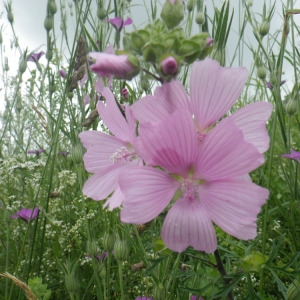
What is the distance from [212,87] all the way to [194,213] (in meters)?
0.19

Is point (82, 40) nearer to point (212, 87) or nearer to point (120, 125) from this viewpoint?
point (120, 125)

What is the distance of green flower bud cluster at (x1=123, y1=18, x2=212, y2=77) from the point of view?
57cm

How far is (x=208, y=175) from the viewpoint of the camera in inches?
23.6

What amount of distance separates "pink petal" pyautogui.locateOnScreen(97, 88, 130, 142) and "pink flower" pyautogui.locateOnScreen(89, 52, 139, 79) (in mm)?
135

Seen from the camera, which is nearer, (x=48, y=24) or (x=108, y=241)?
(x=108, y=241)

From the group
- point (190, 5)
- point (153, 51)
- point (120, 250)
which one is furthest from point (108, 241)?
point (190, 5)

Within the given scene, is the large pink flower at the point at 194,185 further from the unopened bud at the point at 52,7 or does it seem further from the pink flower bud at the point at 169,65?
the unopened bud at the point at 52,7

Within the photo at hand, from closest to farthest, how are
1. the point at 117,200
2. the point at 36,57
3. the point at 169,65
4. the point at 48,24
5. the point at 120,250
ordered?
1. the point at 169,65
2. the point at 117,200
3. the point at 120,250
4. the point at 48,24
5. the point at 36,57

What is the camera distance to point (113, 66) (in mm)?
542

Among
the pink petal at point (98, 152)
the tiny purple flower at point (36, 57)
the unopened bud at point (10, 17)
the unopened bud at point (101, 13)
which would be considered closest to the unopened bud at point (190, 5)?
the unopened bud at point (101, 13)

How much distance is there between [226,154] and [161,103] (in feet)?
0.40

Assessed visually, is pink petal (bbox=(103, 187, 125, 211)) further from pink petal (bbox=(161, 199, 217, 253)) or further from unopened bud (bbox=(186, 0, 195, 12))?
unopened bud (bbox=(186, 0, 195, 12))

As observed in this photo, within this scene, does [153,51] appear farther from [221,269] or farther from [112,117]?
[221,269]

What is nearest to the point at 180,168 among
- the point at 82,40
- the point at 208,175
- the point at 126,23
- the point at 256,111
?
the point at 208,175
